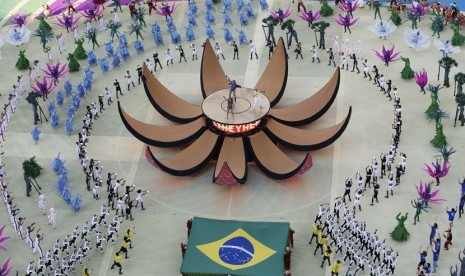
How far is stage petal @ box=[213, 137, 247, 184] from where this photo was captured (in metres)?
58.7

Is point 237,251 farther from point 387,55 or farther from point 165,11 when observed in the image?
point 165,11

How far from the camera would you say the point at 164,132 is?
204 ft

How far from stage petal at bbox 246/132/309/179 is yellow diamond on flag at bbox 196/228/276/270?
5.75 m

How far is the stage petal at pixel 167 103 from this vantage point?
210 ft

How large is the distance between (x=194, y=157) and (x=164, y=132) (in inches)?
126

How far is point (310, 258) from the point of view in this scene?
54.1 m

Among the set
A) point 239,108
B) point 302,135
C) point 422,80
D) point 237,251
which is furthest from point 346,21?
point 237,251

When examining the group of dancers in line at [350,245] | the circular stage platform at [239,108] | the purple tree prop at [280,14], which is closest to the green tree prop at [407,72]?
the purple tree prop at [280,14]

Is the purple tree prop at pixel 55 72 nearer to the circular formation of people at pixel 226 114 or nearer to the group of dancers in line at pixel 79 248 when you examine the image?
the circular formation of people at pixel 226 114

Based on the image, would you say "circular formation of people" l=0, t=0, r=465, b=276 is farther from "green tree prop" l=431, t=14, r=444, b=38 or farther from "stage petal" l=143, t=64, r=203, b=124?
"stage petal" l=143, t=64, r=203, b=124

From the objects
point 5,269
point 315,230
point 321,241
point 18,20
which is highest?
point 18,20

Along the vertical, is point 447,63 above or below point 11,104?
above

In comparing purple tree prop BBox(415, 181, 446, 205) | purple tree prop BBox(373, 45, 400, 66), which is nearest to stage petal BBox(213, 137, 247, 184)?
purple tree prop BBox(415, 181, 446, 205)

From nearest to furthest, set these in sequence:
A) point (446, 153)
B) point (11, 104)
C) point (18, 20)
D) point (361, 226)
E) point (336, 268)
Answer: point (336, 268) → point (361, 226) → point (446, 153) → point (11, 104) → point (18, 20)
